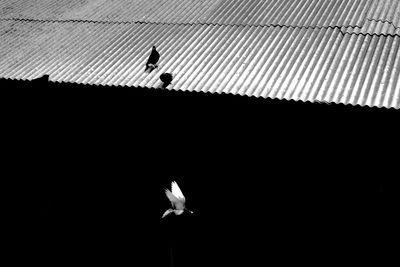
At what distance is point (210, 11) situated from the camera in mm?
7648

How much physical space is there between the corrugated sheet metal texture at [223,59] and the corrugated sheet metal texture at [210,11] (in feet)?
1.00

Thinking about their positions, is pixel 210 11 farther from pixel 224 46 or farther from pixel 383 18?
pixel 383 18

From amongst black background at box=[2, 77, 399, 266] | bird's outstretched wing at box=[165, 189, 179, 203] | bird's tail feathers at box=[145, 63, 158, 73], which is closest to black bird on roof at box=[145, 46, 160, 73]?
bird's tail feathers at box=[145, 63, 158, 73]

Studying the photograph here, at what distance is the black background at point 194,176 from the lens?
552 centimetres

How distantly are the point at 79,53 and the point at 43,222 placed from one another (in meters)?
2.72

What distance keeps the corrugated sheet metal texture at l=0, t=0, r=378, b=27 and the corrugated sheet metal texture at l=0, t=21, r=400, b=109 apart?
304 millimetres

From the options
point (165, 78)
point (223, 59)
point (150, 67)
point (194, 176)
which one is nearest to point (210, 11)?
point (223, 59)

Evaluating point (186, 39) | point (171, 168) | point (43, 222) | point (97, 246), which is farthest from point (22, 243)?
point (186, 39)

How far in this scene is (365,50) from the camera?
233 inches

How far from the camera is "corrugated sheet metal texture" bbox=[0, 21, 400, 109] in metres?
5.27

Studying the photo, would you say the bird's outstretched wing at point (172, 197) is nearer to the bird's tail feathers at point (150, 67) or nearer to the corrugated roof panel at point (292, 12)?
the bird's tail feathers at point (150, 67)

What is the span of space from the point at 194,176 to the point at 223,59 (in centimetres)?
172

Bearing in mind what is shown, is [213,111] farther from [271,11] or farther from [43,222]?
[43,222]

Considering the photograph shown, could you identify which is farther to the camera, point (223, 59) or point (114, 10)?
point (114, 10)
